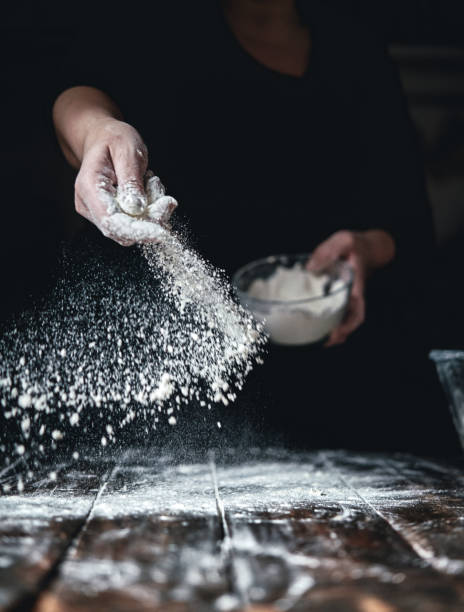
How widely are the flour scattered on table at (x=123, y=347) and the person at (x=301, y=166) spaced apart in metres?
0.24

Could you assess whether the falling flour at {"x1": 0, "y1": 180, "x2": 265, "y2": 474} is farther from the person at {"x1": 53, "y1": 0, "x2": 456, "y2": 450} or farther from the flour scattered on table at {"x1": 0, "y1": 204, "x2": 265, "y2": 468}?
the person at {"x1": 53, "y1": 0, "x2": 456, "y2": 450}

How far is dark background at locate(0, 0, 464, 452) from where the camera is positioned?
80.9 inches

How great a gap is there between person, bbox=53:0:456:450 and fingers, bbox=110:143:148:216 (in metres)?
0.47

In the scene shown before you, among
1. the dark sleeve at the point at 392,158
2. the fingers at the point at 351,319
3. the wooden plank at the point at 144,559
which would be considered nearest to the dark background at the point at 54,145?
the dark sleeve at the point at 392,158

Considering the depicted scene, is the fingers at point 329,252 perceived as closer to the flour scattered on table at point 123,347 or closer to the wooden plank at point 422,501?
the flour scattered on table at point 123,347

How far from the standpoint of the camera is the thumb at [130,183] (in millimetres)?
779

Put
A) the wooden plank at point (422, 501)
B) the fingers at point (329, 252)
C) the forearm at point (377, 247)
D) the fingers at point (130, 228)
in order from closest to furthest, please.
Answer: the wooden plank at point (422, 501), the fingers at point (130, 228), the fingers at point (329, 252), the forearm at point (377, 247)

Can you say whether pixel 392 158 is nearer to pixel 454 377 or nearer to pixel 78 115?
pixel 454 377

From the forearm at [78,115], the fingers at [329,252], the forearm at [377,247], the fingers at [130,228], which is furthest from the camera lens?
the forearm at [377,247]

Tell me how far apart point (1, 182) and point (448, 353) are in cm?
224

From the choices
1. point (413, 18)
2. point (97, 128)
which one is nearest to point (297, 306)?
point (97, 128)

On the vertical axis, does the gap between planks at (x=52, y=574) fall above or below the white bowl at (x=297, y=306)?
below

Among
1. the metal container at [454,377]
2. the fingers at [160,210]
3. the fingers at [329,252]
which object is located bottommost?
the metal container at [454,377]

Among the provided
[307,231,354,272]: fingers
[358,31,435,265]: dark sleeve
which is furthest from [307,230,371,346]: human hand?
[358,31,435,265]: dark sleeve
